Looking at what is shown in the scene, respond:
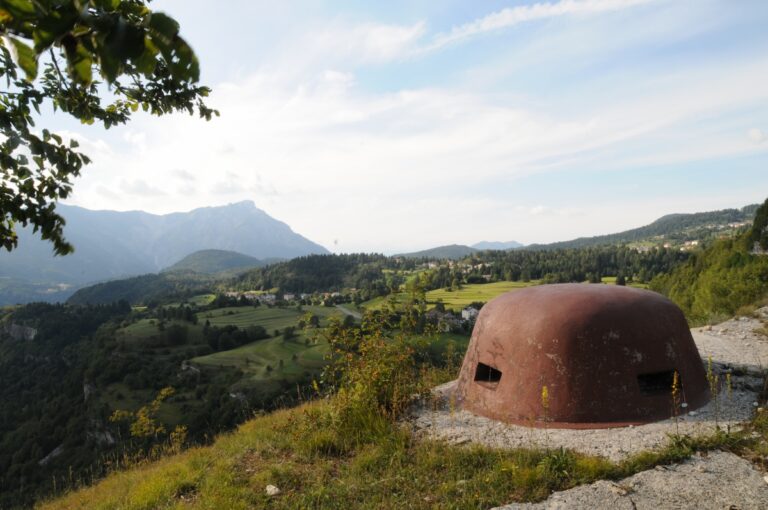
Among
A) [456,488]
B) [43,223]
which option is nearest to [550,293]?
[456,488]

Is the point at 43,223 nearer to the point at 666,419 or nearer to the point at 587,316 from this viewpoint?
the point at 587,316

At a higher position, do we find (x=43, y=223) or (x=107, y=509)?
(x=43, y=223)

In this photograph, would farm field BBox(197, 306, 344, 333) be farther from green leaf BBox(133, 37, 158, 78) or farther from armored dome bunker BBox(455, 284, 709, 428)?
green leaf BBox(133, 37, 158, 78)

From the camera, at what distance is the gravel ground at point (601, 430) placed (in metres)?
4.88

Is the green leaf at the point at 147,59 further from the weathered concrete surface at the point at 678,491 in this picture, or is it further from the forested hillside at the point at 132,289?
the forested hillside at the point at 132,289

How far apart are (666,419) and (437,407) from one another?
3.11 metres

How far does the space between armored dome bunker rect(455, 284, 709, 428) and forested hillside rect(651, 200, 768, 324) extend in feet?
32.0

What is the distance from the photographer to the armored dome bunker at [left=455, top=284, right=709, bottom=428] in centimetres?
561

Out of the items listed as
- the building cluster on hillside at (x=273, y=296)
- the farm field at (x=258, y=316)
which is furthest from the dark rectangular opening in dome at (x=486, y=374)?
the building cluster on hillside at (x=273, y=296)

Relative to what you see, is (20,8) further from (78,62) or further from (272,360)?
(272,360)

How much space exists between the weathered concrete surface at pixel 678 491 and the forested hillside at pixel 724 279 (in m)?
11.8

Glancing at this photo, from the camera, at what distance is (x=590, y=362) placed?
5.68 metres

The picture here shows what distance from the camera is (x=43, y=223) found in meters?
2.86

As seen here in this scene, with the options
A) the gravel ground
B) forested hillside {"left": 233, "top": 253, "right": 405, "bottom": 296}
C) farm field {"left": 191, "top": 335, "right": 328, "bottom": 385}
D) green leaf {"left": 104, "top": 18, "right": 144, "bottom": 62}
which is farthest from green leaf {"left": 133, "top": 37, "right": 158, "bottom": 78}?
forested hillside {"left": 233, "top": 253, "right": 405, "bottom": 296}
